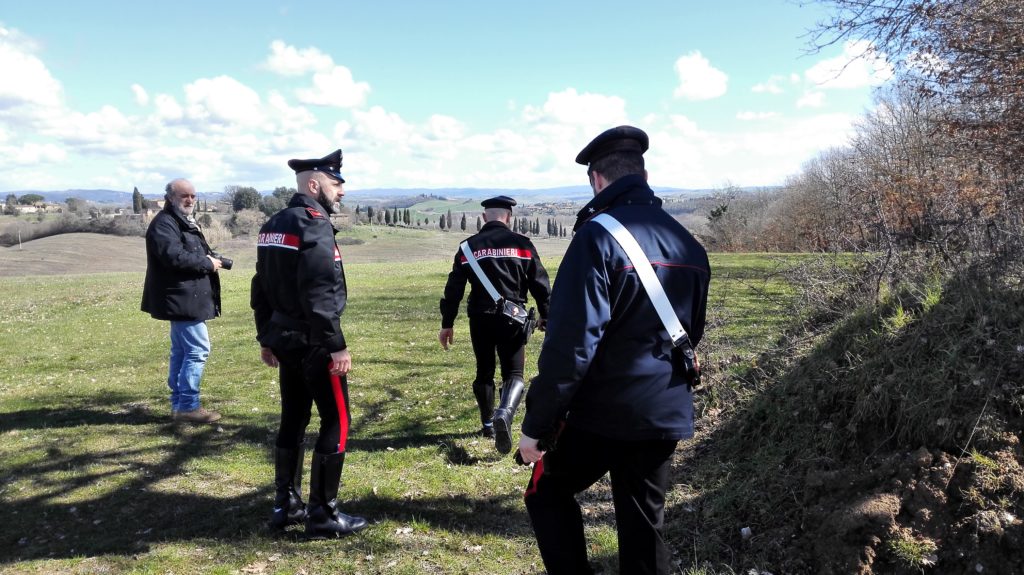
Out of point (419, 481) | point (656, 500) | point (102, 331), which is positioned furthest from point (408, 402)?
point (102, 331)

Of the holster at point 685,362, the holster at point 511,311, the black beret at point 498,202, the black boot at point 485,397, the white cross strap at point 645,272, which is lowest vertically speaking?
the black boot at point 485,397

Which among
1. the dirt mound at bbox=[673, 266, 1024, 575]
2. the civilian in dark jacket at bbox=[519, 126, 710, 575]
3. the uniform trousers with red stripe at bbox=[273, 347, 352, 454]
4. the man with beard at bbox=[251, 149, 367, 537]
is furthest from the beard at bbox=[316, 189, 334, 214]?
the dirt mound at bbox=[673, 266, 1024, 575]

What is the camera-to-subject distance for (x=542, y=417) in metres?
2.66

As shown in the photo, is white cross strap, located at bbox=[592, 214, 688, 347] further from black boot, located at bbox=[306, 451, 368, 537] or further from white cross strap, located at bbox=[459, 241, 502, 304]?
white cross strap, located at bbox=[459, 241, 502, 304]

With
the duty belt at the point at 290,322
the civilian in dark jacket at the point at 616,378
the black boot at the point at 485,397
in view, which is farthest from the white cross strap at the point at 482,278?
the civilian in dark jacket at the point at 616,378

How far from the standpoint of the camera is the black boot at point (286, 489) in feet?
15.0

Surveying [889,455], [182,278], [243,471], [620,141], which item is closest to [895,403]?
[889,455]

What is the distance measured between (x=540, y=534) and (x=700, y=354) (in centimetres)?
425

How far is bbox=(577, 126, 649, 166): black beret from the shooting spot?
294 centimetres

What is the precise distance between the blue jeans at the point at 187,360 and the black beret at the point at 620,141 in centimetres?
537

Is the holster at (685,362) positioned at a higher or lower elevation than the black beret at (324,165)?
lower

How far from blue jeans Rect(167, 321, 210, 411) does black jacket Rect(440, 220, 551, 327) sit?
2969mm

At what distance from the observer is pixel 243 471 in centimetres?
578

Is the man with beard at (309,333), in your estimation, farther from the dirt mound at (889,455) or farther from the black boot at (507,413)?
the dirt mound at (889,455)
